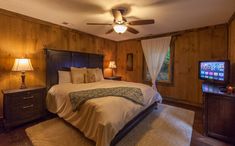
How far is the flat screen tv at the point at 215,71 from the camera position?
2750 mm

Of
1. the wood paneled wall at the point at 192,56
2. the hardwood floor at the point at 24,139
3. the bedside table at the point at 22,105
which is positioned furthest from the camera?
the wood paneled wall at the point at 192,56

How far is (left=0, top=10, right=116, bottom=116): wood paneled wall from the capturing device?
2894mm

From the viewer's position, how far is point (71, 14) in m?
3.05

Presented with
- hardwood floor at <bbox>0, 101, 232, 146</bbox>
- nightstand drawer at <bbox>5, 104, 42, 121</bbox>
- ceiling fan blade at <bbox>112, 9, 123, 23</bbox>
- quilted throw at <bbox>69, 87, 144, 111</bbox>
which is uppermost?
ceiling fan blade at <bbox>112, 9, 123, 23</bbox>

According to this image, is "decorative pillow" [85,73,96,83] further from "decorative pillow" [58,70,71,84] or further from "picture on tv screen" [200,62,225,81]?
"picture on tv screen" [200,62,225,81]

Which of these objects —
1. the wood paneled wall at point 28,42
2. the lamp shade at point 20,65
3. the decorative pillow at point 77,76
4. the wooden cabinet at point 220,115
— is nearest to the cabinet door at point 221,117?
the wooden cabinet at point 220,115

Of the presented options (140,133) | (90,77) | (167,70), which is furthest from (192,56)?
(90,77)

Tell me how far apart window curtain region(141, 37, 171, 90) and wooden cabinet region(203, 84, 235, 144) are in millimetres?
2378

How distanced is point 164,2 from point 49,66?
127 inches

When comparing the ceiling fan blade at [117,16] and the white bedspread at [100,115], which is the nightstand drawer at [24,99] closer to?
the white bedspread at [100,115]

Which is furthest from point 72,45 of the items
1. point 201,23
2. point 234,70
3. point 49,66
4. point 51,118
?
point 234,70

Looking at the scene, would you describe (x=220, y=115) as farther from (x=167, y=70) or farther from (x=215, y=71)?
(x=167, y=70)

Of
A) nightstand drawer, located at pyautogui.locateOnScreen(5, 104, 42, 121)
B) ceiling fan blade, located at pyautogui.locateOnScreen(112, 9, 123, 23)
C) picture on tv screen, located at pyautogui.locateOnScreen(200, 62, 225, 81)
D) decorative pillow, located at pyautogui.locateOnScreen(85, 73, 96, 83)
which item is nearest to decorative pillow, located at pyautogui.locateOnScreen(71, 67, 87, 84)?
decorative pillow, located at pyautogui.locateOnScreen(85, 73, 96, 83)

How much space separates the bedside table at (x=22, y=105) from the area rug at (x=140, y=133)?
0.98 feet
